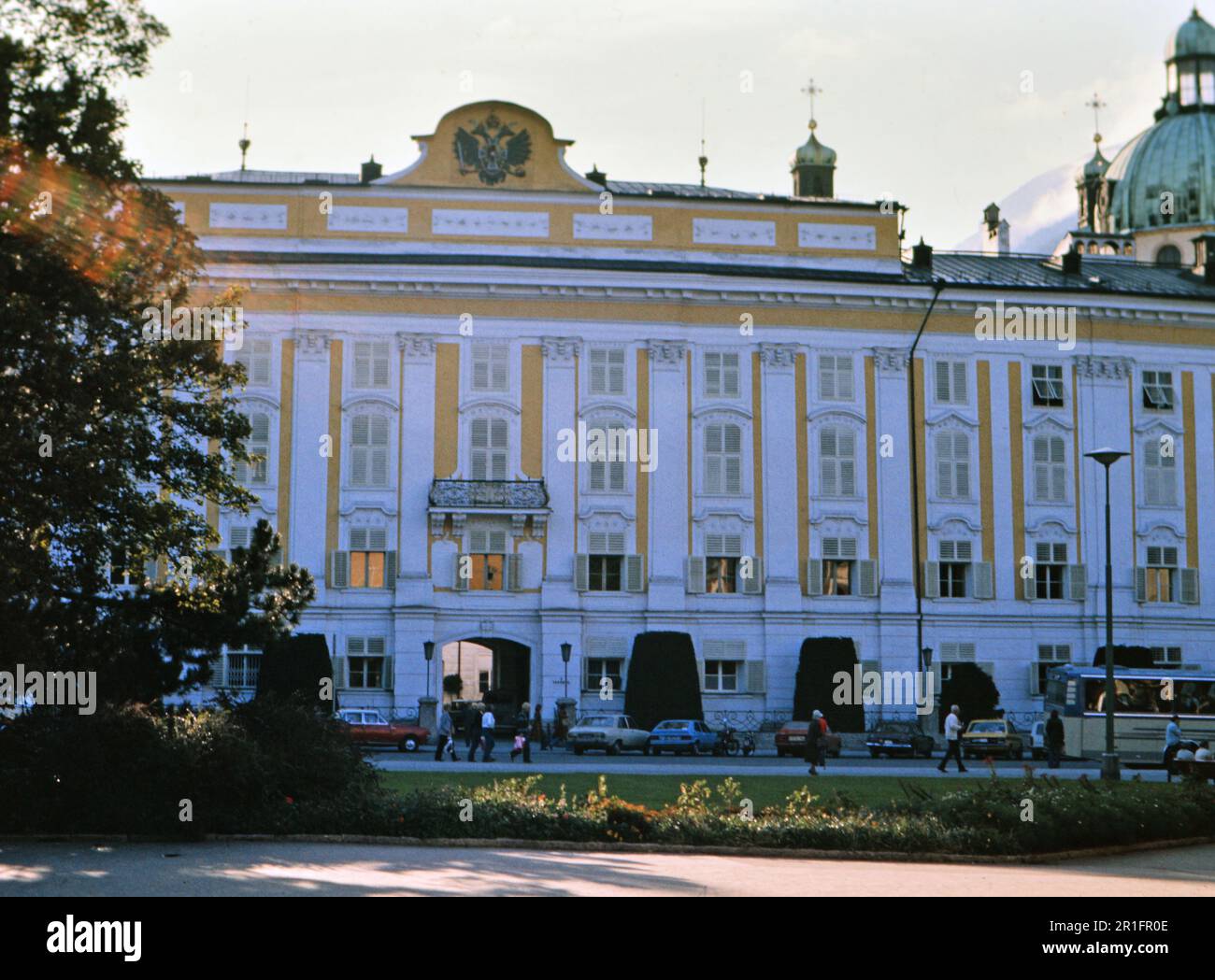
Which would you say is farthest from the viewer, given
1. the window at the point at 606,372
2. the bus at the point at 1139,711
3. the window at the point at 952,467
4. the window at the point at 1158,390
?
the window at the point at 1158,390

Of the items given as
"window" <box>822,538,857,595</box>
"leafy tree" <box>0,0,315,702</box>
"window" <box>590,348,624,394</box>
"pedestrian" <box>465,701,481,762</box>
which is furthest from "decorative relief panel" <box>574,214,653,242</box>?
"leafy tree" <box>0,0,315,702</box>

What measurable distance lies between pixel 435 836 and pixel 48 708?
5.54 metres

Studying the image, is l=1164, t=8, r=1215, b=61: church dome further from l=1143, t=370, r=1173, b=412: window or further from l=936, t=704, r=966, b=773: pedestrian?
l=936, t=704, r=966, b=773: pedestrian

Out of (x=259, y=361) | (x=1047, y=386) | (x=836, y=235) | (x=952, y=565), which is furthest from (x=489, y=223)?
(x=1047, y=386)

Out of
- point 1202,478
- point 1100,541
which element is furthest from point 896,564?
point 1202,478

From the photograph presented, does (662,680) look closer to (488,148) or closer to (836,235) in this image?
(836,235)

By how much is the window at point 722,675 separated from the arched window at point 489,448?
31.0 feet

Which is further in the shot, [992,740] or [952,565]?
[952,565]

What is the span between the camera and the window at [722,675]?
5628cm

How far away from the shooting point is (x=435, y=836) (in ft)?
69.6

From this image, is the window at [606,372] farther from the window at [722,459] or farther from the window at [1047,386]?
the window at [1047,386]

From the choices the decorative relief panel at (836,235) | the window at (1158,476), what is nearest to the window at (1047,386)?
the window at (1158,476)

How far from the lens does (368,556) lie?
5569 centimetres

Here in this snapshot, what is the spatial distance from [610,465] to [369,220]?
11574mm
